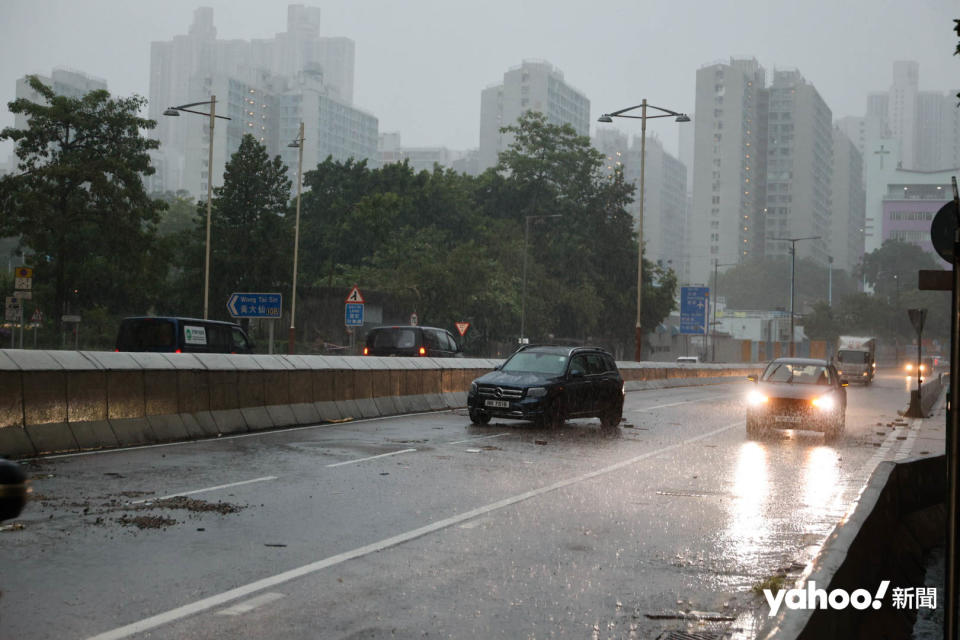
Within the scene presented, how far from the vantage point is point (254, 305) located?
36125 mm

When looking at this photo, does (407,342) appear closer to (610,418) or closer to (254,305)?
(254,305)

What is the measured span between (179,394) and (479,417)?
5.98 metres

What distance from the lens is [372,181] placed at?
76.2 m

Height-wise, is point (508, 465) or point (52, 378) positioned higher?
point (52, 378)

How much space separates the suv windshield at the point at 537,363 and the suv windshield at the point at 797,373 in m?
4.08

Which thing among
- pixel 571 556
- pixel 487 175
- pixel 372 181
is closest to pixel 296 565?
pixel 571 556

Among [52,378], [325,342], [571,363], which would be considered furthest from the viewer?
[325,342]

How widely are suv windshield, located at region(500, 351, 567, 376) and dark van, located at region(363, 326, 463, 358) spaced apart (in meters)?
10.3

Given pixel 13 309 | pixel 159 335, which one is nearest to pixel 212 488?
pixel 159 335

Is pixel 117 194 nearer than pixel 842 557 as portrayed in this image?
No

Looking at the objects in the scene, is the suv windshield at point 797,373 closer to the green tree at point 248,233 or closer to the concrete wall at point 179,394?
the concrete wall at point 179,394

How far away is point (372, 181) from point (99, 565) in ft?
232

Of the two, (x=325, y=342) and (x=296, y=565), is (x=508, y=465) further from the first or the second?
(x=325, y=342)

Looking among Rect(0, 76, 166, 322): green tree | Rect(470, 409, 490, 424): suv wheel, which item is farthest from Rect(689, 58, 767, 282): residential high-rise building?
Rect(470, 409, 490, 424): suv wheel
